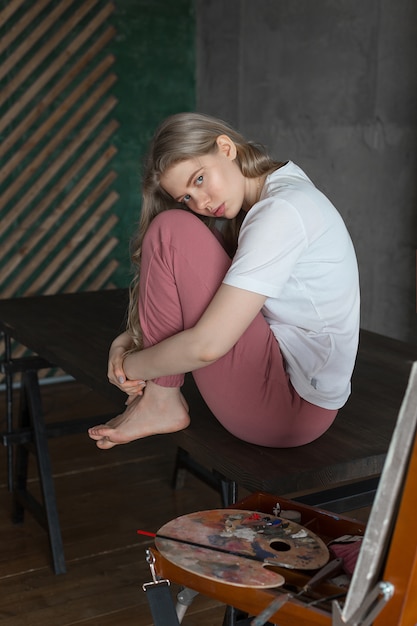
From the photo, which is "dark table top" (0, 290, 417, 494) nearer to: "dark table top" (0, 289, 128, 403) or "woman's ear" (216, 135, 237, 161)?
"dark table top" (0, 289, 128, 403)

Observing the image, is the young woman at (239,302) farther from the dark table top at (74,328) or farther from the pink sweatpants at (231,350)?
the dark table top at (74,328)

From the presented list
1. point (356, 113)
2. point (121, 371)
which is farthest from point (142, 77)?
point (121, 371)

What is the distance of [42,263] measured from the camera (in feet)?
11.8

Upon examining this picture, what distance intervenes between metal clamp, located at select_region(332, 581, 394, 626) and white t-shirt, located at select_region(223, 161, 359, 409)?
0.55 m

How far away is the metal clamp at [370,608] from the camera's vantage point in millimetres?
772

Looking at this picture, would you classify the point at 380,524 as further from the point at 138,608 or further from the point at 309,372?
the point at 138,608

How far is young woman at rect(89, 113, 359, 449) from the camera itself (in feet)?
4.05

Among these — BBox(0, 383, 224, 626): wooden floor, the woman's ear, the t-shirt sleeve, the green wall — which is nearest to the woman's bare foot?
the t-shirt sleeve

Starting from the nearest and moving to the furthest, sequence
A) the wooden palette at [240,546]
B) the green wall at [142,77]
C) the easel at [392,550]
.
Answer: the easel at [392,550]
the wooden palette at [240,546]
the green wall at [142,77]

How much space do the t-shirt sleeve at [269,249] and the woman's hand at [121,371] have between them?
0.30 m

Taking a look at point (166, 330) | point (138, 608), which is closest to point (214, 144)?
point (166, 330)

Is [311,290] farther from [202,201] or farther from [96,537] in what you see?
[96,537]

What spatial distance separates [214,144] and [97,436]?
0.55 m

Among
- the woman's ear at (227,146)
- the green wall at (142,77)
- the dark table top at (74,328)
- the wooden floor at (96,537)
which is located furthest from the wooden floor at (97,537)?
the green wall at (142,77)
